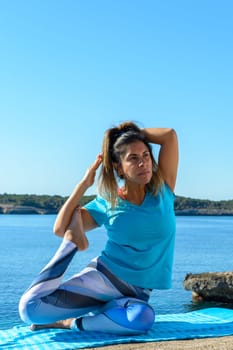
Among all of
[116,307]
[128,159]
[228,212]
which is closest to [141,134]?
[128,159]

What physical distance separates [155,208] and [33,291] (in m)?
1.01

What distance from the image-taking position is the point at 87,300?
4.55 m

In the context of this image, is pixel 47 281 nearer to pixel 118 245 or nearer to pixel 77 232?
pixel 77 232

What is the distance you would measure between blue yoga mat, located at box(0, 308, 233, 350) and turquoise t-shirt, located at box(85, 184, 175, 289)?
36 centimetres

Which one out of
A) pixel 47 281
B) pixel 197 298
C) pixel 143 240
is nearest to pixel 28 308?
pixel 47 281

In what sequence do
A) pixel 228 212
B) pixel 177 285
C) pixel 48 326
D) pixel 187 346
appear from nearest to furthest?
pixel 187 346
pixel 48 326
pixel 177 285
pixel 228 212

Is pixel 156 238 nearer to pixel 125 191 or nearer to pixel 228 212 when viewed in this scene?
pixel 125 191

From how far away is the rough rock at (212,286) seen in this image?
11.6 metres

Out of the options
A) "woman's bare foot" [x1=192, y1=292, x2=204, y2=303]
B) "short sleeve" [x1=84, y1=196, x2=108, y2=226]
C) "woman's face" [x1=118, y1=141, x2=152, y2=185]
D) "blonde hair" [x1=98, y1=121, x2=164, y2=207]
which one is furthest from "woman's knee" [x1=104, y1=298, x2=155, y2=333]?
"woman's bare foot" [x1=192, y1=292, x2=204, y2=303]

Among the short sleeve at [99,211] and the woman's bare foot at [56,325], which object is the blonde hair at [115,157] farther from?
the woman's bare foot at [56,325]

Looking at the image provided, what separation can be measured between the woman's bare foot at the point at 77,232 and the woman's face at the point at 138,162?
475mm

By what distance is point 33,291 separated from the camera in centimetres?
439

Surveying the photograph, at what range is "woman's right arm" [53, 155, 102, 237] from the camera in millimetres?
4457

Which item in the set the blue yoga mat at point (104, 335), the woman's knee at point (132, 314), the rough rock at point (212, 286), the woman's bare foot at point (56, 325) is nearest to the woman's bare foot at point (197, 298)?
the rough rock at point (212, 286)
